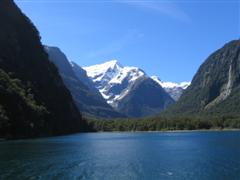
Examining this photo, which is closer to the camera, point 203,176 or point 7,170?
point 203,176

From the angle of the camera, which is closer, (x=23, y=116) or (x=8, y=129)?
(x=8, y=129)

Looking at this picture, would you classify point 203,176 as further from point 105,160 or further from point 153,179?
point 105,160

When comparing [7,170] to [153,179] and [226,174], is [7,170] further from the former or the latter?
[226,174]

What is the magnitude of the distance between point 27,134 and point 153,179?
13234cm

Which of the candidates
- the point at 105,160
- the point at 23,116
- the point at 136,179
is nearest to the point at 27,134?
the point at 23,116

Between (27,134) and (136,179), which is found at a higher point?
(27,134)

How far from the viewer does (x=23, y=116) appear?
186m

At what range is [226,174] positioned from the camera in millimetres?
67625

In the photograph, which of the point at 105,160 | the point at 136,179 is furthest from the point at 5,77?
the point at 136,179

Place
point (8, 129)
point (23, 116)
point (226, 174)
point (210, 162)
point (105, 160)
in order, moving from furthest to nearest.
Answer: point (23, 116)
point (8, 129)
point (105, 160)
point (210, 162)
point (226, 174)

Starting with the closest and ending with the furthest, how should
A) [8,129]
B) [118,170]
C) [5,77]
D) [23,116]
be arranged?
[118,170] < [8,129] < [23,116] < [5,77]

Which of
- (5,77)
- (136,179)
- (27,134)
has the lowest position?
(136,179)

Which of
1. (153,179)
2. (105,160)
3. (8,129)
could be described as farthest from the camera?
(8,129)

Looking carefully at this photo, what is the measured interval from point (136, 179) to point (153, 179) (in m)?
2.39
